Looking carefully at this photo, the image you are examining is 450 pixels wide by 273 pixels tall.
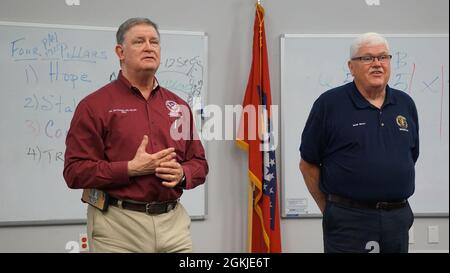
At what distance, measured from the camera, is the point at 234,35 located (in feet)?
8.84

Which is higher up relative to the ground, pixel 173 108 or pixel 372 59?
pixel 372 59

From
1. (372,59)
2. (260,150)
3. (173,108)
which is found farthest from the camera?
(260,150)

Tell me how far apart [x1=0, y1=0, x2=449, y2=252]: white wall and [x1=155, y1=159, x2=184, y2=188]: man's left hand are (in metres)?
1.09

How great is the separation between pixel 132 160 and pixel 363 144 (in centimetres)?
95

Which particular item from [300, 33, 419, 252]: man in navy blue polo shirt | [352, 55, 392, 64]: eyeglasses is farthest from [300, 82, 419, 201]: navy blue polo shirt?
[352, 55, 392, 64]: eyeglasses

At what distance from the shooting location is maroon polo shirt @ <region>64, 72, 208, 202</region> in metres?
1.54

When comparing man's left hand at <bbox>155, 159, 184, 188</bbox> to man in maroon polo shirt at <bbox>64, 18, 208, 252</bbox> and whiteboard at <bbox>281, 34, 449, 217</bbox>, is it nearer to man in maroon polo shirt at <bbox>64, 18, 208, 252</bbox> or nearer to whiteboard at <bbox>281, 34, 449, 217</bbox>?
man in maroon polo shirt at <bbox>64, 18, 208, 252</bbox>

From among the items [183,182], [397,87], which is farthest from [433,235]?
[183,182]

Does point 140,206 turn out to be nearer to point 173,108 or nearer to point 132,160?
point 132,160

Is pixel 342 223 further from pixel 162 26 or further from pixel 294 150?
pixel 162 26

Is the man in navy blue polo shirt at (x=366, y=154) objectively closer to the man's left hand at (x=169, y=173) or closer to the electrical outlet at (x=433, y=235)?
the man's left hand at (x=169, y=173)

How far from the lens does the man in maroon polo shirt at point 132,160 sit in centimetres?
156

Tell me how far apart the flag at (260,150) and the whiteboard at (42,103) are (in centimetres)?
83

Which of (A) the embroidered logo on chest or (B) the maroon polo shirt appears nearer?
(B) the maroon polo shirt
